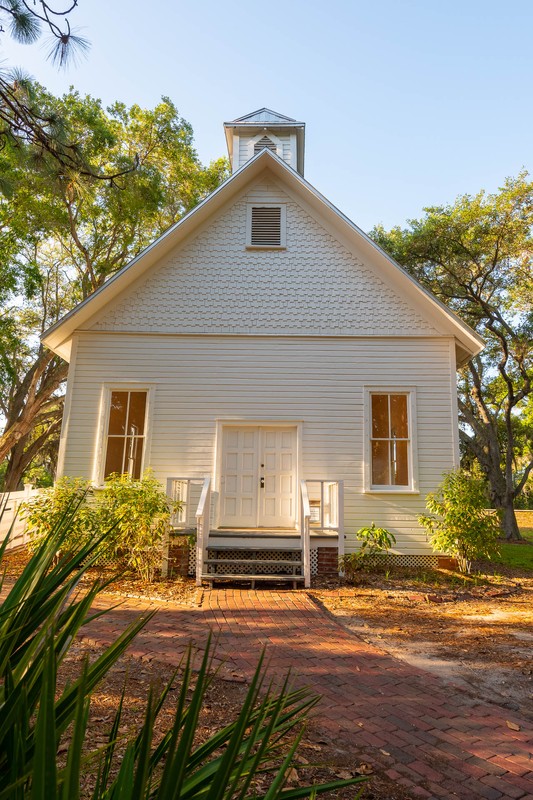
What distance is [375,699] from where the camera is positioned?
392cm

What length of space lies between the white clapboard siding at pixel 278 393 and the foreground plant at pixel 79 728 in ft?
29.1

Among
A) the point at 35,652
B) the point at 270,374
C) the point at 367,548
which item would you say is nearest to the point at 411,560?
the point at 367,548

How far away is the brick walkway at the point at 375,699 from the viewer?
2.92m

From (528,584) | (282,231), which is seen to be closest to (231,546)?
(528,584)

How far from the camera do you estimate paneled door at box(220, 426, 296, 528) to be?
992 cm

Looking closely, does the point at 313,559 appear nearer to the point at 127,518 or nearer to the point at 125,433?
the point at 127,518

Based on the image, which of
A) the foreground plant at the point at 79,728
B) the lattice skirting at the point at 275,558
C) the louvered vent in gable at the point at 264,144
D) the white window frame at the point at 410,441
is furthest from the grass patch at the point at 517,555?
the louvered vent in gable at the point at 264,144

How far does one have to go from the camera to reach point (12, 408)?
18.2 m

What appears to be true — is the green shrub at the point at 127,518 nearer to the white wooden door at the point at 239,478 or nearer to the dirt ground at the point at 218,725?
the white wooden door at the point at 239,478

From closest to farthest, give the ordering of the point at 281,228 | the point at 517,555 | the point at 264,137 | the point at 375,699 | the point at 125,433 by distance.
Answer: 1. the point at 375,699
2. the point at 125,433
3. the point at 281,228
4. the point at 517,555
5. the point at 264,137

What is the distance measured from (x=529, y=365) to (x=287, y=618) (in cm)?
1664

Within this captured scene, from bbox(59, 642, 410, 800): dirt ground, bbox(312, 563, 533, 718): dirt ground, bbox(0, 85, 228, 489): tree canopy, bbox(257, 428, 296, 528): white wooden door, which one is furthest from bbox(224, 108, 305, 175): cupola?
bbox(59, 642, 410, 800): dirt ground

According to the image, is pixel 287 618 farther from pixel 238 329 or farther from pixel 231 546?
pixel 238 329

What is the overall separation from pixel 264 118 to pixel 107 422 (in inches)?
375
